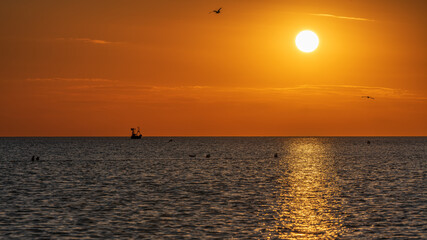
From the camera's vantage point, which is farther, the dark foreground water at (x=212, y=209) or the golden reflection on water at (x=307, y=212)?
the dark foreground water at (x=212, y=209)

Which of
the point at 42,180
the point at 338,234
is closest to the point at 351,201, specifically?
the point at 338,234

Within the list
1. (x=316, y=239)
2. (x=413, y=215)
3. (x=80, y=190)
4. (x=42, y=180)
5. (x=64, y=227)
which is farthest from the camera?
A: (x=42, y=180)

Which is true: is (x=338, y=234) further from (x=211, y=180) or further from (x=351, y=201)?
(x=211, y=180)

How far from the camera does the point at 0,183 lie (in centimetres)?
7519

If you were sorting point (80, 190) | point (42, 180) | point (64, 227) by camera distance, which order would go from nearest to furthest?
point (64, 227), point (80, 190), point (42, 180)

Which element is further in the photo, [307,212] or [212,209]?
[212,209]

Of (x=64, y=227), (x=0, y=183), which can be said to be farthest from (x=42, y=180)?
(x=64, y=227)

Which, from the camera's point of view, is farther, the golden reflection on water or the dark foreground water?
the dark foreground water

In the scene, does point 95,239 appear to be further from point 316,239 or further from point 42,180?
point 42,180

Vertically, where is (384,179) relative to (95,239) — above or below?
above

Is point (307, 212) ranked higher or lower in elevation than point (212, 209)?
higher

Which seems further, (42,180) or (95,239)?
(42,180)

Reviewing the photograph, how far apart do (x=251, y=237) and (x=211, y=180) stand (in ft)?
143

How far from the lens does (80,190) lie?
66.1 metres
